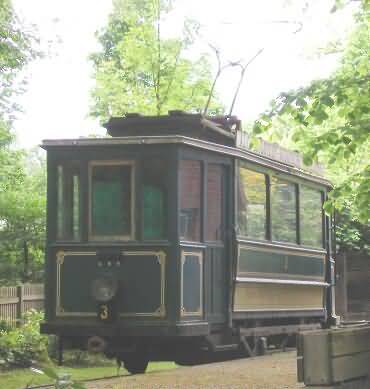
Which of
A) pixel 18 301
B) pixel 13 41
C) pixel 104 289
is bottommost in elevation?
pixel 18 301

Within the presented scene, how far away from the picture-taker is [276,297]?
1238cm

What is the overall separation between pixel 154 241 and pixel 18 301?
6.44 meters

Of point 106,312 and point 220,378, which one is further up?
point 106,312

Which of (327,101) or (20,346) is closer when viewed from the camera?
(327,101)

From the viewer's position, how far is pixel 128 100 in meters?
20.0

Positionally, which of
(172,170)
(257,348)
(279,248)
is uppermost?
(172,170)

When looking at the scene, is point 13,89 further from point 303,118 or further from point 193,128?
point 303,118

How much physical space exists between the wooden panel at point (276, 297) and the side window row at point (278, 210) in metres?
0.63

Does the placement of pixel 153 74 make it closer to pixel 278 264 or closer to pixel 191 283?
pixel 278 264

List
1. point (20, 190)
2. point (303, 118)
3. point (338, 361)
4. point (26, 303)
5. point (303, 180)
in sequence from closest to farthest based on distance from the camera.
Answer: point (338, 361) < point (303, 118) < point (303, 180) < point (26, 303) < point (20, 190)

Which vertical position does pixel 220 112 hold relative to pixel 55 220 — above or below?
above

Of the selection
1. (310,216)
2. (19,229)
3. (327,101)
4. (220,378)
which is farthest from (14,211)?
(327,101)

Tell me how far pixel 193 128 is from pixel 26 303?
670 centimetres

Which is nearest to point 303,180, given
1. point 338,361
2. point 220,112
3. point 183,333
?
→ point 183,333
